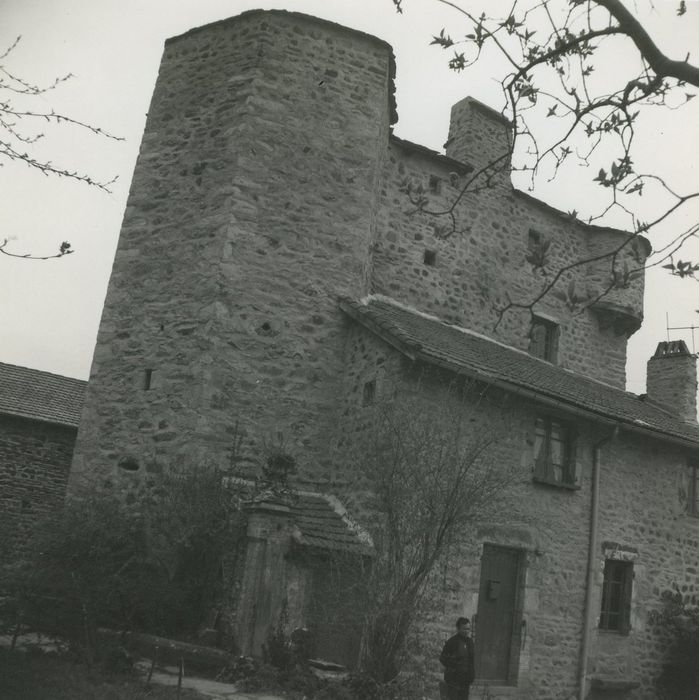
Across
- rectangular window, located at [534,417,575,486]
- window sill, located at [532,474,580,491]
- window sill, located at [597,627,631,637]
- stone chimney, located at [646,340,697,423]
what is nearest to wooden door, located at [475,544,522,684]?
window sill, located at [532,474,580,491]

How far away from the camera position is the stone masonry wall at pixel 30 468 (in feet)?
46.1

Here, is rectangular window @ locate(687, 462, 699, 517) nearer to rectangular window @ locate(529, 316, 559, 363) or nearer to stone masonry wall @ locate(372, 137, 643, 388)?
stone masonry wall @ locate(372, 137, 643, 388)

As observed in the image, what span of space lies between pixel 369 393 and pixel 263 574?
10.5 ft

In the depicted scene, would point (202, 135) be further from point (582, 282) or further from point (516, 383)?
point (582, 282)

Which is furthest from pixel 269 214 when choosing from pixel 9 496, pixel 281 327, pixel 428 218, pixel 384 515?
pixel 9 496

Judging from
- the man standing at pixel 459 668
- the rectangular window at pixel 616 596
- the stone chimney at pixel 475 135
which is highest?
the stone chimney at pixel 475 135

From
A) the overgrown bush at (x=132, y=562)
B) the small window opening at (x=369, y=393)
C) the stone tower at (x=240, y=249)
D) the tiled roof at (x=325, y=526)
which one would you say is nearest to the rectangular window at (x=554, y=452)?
the small window opening at (x=369, y=393)

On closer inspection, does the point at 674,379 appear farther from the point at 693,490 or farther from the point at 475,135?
the point at 475,135

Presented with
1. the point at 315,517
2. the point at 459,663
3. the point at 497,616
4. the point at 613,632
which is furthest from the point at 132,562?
the point at 613,632

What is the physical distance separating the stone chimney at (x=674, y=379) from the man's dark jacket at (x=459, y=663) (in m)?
9.56

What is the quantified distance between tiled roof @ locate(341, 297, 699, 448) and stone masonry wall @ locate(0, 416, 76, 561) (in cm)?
711

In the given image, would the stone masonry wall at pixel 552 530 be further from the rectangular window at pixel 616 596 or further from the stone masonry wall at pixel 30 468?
the stone masonry wall at pixel 30 468

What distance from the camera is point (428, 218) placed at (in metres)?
14.1

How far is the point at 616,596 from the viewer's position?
11.7 meters
